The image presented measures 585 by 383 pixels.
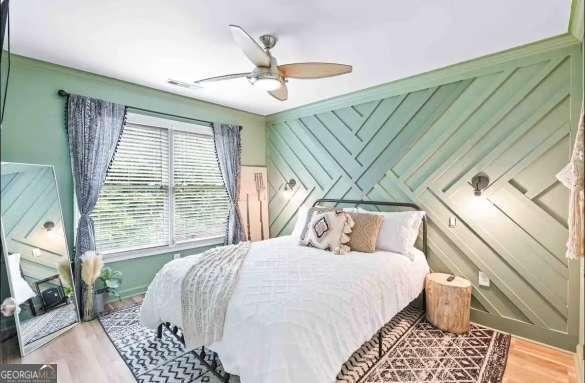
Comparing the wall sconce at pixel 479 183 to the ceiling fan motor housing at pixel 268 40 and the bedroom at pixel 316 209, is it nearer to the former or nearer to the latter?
the bedroom at pixel 316 209

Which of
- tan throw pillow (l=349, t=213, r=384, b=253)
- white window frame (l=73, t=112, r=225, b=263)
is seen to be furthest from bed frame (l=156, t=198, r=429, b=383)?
white window frame (l=73, t=112, r=225, b=263)

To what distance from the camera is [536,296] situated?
8.18 ft

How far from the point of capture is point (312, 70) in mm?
2240

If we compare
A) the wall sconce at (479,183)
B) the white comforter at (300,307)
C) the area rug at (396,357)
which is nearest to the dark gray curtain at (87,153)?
the area rug at (396,357)

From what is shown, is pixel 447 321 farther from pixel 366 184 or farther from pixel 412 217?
pixel 366 184

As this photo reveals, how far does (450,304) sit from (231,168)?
317 cm

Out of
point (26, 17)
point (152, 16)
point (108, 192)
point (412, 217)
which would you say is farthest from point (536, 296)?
point (26, 17)

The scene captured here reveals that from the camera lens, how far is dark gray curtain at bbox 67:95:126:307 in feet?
9.57

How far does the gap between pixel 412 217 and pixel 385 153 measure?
0.88 m

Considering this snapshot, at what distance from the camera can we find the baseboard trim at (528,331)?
234 cm

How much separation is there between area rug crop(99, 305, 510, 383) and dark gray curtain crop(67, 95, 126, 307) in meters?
0.90

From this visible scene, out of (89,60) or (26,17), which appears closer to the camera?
(26,17)

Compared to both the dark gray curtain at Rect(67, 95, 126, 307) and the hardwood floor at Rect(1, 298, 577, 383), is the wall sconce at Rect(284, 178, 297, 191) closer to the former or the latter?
the dark gray curtain at Rect(67, 95, 126, 307)

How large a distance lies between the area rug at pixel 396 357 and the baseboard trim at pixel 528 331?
0.09 metres
